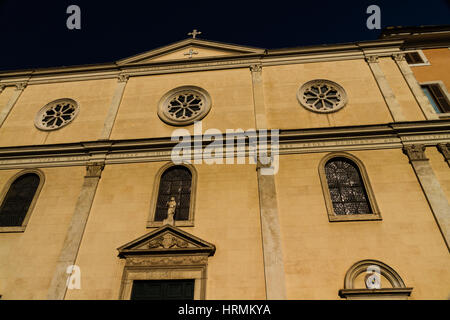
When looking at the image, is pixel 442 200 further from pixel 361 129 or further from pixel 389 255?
pixel 361 129

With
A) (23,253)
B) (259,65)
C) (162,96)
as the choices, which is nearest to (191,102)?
(162,96)

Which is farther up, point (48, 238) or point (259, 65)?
point (259, 65)

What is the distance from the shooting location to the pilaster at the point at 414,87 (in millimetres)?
12391

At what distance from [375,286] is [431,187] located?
13.7ft

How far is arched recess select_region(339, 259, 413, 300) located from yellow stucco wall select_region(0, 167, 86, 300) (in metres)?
9.67

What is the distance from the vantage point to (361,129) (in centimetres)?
1192

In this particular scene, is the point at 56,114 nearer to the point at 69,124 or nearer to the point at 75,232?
the point at 69,124

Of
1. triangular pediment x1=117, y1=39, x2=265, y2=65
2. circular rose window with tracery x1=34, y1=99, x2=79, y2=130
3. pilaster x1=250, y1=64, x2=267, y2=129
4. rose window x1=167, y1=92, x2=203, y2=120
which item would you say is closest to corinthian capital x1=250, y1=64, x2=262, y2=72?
pilaster x1=250, y1=64, x2=267, y2=129

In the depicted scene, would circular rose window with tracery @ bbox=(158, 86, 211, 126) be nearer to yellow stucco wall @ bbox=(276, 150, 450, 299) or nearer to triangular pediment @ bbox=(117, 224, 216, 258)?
yellow stucco wall @ bbox=(276, 150, 450, 299)

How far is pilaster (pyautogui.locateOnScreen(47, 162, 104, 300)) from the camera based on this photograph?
9.60 m

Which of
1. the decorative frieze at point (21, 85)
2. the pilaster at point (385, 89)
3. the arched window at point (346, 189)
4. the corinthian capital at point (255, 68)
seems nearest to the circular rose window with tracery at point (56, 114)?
the decorative frieze at point (21, 85)

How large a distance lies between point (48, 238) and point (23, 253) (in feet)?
3.01
